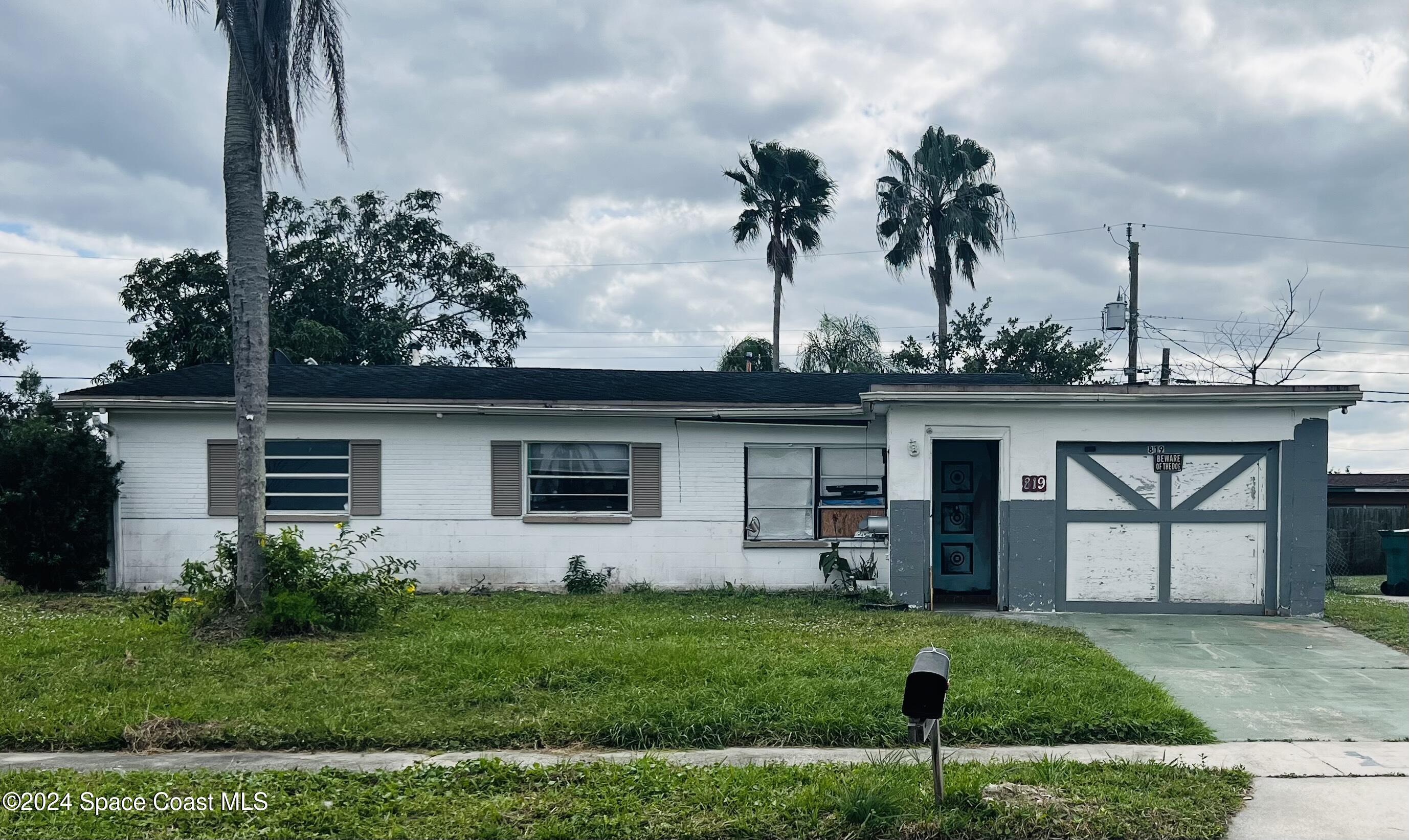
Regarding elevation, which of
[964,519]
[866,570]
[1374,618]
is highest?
[964,519]

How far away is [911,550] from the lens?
41.6 ft

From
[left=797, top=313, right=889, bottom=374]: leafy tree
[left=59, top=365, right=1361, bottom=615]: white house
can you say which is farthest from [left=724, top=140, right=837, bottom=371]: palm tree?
[left=59, top=365, right=1361, bottom=615]: white house

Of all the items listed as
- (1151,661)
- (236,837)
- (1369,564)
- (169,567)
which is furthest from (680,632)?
(1369,564)

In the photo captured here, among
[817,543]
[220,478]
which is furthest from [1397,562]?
[220,478]

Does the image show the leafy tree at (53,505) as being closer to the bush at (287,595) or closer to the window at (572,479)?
the bush at (287,595)

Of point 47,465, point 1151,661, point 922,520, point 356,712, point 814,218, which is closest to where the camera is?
point 356,712

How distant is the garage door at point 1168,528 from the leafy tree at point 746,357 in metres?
18.3

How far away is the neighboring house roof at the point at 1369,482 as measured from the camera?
2466cm

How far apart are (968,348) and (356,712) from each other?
27825 mm

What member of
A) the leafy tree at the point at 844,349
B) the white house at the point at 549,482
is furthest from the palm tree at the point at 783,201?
the white house at the point at 549,482

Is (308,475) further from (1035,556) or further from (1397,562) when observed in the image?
(1397,562)

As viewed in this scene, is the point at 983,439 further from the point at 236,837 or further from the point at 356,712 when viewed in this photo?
the point at 236,837

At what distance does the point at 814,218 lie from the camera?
94.9ft

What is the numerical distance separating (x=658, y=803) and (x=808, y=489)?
943 cm
